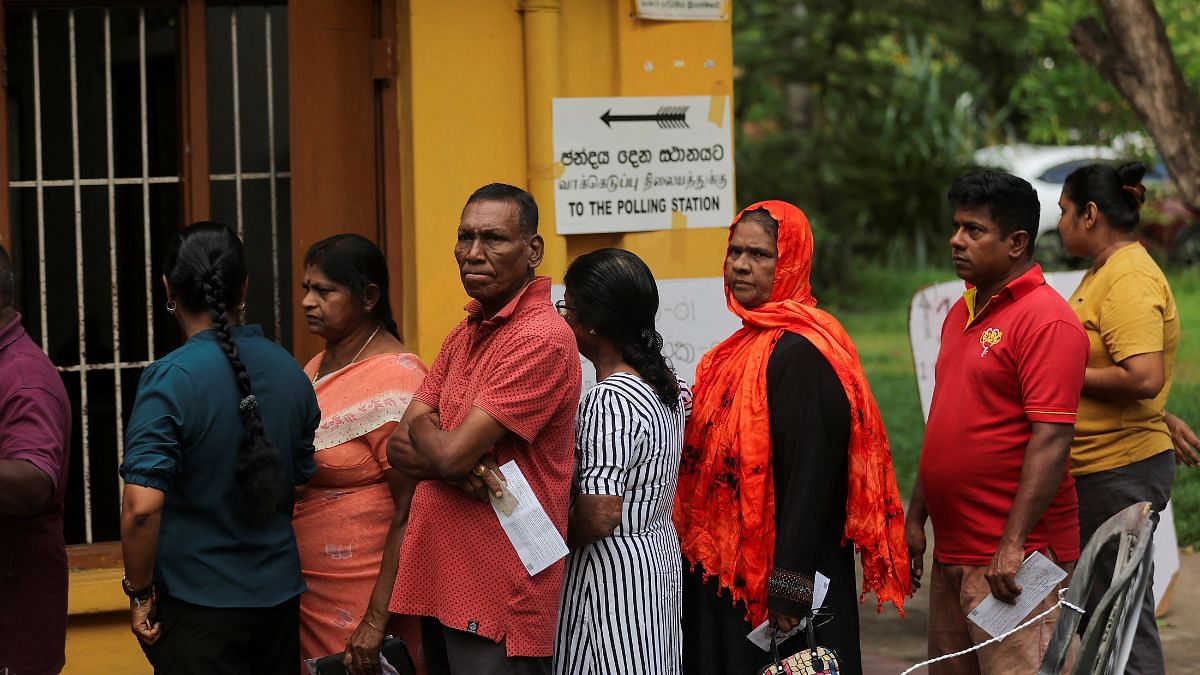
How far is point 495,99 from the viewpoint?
17.2 feet

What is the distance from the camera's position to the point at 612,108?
17.4 feet

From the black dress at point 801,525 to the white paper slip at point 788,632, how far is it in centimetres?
3

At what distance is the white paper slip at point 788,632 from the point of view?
379cm

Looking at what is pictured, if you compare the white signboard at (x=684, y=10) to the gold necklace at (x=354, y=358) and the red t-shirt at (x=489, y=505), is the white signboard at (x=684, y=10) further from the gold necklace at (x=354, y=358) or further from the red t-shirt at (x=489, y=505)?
the red t-shirt at (x=489, y=505)

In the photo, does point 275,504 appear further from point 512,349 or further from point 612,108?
point 612,108

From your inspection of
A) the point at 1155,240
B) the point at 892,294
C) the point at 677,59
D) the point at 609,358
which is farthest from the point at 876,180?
the point at 609,358

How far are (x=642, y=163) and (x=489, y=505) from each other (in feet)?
7.22

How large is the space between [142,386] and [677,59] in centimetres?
261

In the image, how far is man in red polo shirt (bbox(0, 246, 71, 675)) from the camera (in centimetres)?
354

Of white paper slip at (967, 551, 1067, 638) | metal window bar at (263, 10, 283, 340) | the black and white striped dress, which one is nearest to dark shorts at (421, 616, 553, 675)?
the black and white striped dress

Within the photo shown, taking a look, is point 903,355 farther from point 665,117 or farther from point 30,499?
point 30,499

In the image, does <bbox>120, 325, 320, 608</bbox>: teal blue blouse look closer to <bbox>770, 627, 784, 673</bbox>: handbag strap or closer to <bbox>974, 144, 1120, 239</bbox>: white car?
<bbox>770, 627, 784, 673</bbox>: handbag strap

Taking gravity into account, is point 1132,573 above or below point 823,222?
below

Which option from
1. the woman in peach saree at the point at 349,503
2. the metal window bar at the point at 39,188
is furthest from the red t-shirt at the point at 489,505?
the metal window bar at the point at 39,188
